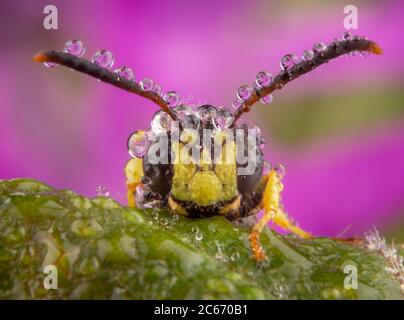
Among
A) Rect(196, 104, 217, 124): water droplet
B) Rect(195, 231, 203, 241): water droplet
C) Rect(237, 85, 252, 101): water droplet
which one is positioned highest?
Rect(237, 85, 252, 101): water droplet

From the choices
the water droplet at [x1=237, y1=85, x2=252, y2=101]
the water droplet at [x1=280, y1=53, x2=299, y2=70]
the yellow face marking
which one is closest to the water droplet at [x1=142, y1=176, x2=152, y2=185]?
the yellow face marking

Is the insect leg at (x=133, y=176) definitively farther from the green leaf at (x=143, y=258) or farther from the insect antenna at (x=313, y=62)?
the green leaf at (x=143, y=258)

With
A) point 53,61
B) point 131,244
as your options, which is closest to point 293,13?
point 53,61

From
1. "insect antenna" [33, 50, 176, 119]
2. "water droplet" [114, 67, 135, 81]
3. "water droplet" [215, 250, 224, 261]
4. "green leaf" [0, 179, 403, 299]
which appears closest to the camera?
"green leaf" [0, 179, 403, 299]

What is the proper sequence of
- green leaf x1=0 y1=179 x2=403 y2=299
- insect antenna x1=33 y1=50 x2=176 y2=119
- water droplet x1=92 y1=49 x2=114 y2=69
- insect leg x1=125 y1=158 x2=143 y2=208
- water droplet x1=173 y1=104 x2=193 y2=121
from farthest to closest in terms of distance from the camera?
insect leg x1=125 y1=158 x2=143 y2=208
water droplet x1=173 y1=104 x2=193 y2=121
water droplet x1=92 y1=49 x2=114 y2=69
insect antenna x1=33 y1=50 x2=176 y2=119
green leaf x1=0 y1=179 x2=403 y2=299

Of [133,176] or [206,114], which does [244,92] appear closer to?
[206,114]

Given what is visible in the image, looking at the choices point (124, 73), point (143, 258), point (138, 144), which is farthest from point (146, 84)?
point (143, 258)

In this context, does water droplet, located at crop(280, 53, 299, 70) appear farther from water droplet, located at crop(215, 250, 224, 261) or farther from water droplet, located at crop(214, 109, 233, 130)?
water droplet, located at crop(215, 250, 224, 261)
